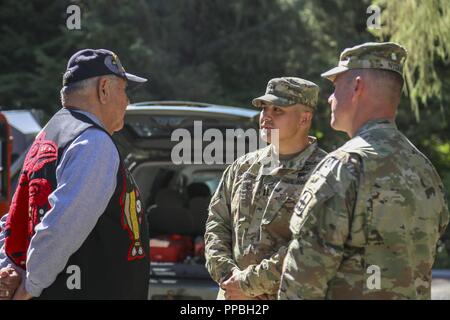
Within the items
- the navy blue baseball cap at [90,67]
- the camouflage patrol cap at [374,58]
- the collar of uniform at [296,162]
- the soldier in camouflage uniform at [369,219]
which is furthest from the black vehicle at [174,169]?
the soldier in camouflage uniform at [369,219]

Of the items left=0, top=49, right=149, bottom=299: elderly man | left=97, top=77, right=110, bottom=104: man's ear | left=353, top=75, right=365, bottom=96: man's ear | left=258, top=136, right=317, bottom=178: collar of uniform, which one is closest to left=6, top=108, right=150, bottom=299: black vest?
left=0, top=49, right=149, bottom=299: elderly man

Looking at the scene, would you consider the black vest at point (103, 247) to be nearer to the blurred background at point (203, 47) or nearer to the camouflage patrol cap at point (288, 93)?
the camouflage patrol cap at point (288, 93)

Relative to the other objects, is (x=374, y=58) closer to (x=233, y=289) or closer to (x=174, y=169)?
(x=233, y=289)

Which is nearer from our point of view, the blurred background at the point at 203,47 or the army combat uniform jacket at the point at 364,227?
the army combat uniform jacket at the point at 364,227

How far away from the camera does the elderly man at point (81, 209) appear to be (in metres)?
3.19

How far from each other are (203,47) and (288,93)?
1277 centimetres

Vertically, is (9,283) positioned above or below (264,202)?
below

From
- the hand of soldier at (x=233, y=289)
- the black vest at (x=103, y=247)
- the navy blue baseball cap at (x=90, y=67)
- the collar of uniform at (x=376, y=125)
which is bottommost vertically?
the hand of soldier at (x=233, y=289)

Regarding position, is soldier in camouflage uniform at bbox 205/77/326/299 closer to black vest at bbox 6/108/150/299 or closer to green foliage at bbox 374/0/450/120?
black vest at bbox 6/108/150/299

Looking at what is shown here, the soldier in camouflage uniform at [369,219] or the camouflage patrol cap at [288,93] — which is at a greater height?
the camouflage patrol cap at [288,93]

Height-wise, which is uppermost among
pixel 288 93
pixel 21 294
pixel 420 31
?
pixel 420 31

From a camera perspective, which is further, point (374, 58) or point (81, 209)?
point (81, 209)

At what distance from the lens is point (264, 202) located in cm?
403

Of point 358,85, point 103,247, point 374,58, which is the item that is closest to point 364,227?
point 358,85
